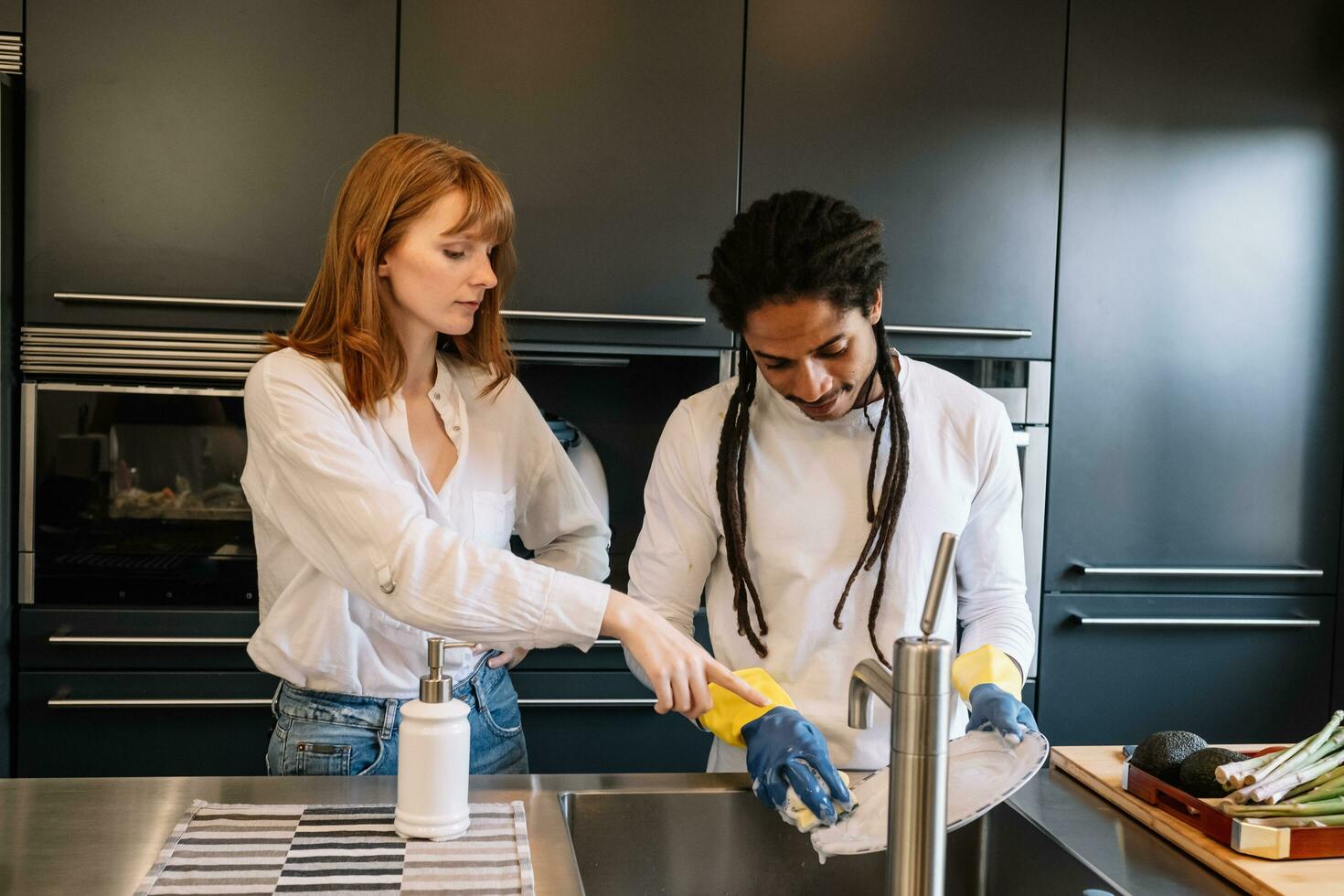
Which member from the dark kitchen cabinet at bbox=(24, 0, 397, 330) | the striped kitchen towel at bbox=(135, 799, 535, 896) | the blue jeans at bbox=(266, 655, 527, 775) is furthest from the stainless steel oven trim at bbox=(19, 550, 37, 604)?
the striped kitchen towel at bbox=(135, 799, 535, 896)

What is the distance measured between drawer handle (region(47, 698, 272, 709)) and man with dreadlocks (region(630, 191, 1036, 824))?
3.27ft

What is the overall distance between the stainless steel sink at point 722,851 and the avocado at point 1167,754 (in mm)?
131

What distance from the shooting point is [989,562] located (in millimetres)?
1332

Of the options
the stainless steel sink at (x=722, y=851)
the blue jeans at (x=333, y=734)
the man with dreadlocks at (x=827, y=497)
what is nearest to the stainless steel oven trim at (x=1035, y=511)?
the man with dreadlocks at (x=827, y=497)

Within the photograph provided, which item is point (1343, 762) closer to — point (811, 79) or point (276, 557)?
point (276, 557)

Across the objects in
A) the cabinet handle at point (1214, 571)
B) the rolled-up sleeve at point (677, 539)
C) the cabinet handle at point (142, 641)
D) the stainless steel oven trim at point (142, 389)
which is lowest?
the cabinet handle at point (142, 641)

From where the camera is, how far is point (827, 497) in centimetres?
133

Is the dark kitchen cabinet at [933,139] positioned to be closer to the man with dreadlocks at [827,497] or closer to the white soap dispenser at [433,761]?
the man with dreadlocks at [827,497]

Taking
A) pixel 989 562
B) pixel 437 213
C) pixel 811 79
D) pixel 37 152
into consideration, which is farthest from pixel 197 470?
pixel 989 562

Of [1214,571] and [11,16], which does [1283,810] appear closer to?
[1214,571]

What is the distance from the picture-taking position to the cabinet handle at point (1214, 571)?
227 centimetres

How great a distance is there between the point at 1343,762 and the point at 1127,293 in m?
1.36

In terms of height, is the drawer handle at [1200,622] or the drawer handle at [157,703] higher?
the drawer handle at [1200,622]

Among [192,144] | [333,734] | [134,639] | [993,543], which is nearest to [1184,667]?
[993,543]
